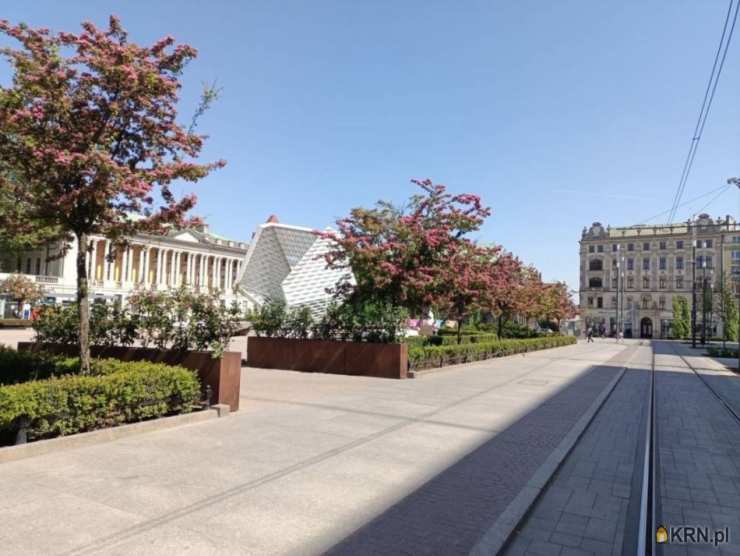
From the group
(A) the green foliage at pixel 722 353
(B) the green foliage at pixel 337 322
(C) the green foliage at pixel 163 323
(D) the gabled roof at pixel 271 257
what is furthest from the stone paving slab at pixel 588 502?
(A) the green foliage at pixel 722 353

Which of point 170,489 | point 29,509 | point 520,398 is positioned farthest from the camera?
point 520,398

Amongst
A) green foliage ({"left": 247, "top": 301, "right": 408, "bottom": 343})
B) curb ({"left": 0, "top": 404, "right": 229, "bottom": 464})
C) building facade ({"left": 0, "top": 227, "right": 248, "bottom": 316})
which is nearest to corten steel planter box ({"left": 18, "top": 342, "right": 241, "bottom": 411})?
curb ({"left": 0, "top": 404, "right": 229, "bottom": 464})

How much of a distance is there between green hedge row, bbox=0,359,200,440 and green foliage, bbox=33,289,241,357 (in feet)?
3.31

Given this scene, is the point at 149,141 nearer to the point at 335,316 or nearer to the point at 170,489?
the point at 170,489

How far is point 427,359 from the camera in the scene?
1794 cm

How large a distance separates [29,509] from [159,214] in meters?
5.07

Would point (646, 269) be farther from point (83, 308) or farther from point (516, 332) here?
point (83, 308)

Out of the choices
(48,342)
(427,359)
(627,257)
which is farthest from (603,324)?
(48,342)

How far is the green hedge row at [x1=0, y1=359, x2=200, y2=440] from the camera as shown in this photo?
647cm

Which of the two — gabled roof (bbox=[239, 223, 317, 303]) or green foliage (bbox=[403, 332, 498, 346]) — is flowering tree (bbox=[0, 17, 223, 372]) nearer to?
green foliage (bbox=[403, 332, 498, 346])

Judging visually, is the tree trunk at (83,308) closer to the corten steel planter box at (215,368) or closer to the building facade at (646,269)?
the corten steel planter box at (215,368)

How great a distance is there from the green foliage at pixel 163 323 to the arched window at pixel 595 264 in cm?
10803

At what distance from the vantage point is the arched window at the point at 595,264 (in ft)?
351

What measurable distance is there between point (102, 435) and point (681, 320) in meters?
96.5
